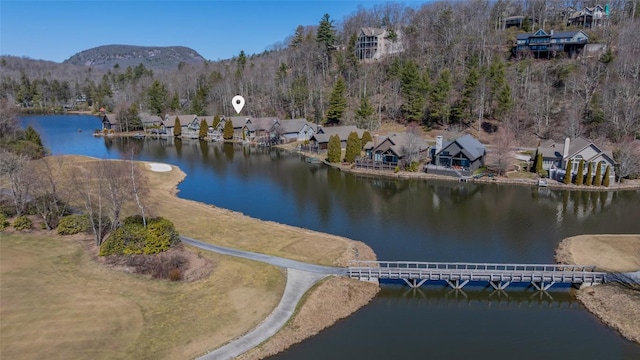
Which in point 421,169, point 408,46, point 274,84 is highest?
point 408,46

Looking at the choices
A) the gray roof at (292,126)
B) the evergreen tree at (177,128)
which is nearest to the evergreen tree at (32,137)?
the evergreen tree at (177,128)

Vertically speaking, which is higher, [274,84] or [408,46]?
[408,46]

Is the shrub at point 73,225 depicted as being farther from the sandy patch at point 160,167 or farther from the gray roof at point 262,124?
the gray roof at point 262,124

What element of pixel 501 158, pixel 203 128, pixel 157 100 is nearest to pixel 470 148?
pixel 501 158

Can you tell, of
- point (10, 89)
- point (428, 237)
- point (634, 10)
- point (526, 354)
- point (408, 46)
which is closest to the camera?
point (526, 354)

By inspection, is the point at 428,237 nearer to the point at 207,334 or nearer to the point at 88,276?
the point at 207,334

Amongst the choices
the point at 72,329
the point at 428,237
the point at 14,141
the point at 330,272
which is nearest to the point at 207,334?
the point at 72,329

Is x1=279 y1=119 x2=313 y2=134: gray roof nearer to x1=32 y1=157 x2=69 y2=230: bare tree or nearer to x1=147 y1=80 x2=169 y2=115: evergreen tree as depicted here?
x1=147 y1=80 x2=169 y2=115: evergreen tree
